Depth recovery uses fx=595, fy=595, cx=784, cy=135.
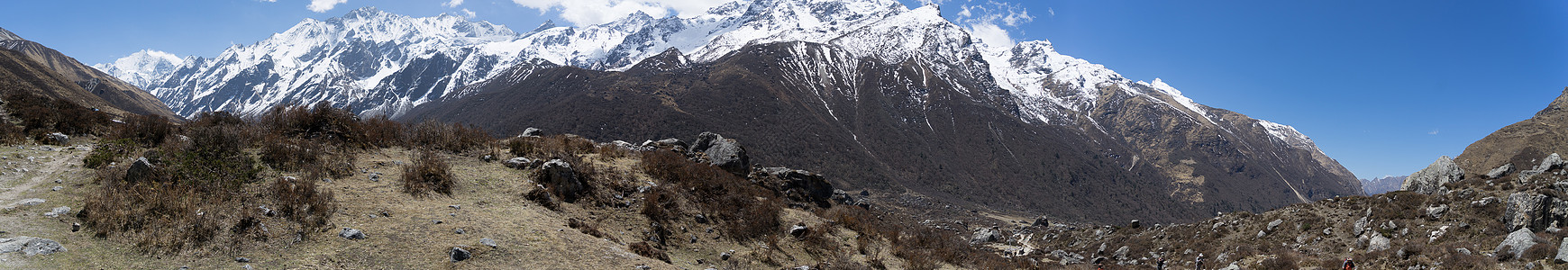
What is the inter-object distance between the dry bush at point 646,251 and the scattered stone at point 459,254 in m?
2.83

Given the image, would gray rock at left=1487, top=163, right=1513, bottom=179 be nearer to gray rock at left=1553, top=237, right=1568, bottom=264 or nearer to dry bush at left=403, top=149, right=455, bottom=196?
gray rock at left=1553, top=237, right=1568, bottom=264

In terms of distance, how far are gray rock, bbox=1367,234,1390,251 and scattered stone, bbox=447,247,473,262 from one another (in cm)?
2734

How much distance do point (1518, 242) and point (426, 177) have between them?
87.8ft

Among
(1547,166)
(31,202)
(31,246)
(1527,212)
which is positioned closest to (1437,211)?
(1527,212)

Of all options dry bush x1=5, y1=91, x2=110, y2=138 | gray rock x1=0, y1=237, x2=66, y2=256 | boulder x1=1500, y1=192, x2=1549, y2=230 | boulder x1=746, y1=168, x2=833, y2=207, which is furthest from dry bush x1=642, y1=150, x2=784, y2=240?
boulder x1=1500, y1=192, x2=1549, y2=230

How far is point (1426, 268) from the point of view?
638 inches

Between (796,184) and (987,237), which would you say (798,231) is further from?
(987,237)

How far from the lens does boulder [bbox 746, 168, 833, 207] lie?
2044 centimetres

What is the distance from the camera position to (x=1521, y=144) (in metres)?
91.4

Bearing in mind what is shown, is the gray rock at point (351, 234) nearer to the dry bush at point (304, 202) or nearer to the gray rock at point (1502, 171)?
the dry bush at point (304, 202)

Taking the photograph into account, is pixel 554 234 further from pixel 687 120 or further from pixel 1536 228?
pixel 687 120

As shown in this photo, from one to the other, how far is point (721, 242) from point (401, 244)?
242 inches

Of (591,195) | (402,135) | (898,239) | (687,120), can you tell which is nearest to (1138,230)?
(898,239)

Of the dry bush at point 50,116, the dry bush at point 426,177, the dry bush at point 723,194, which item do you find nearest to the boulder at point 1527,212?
the dry bush at point 723,194
